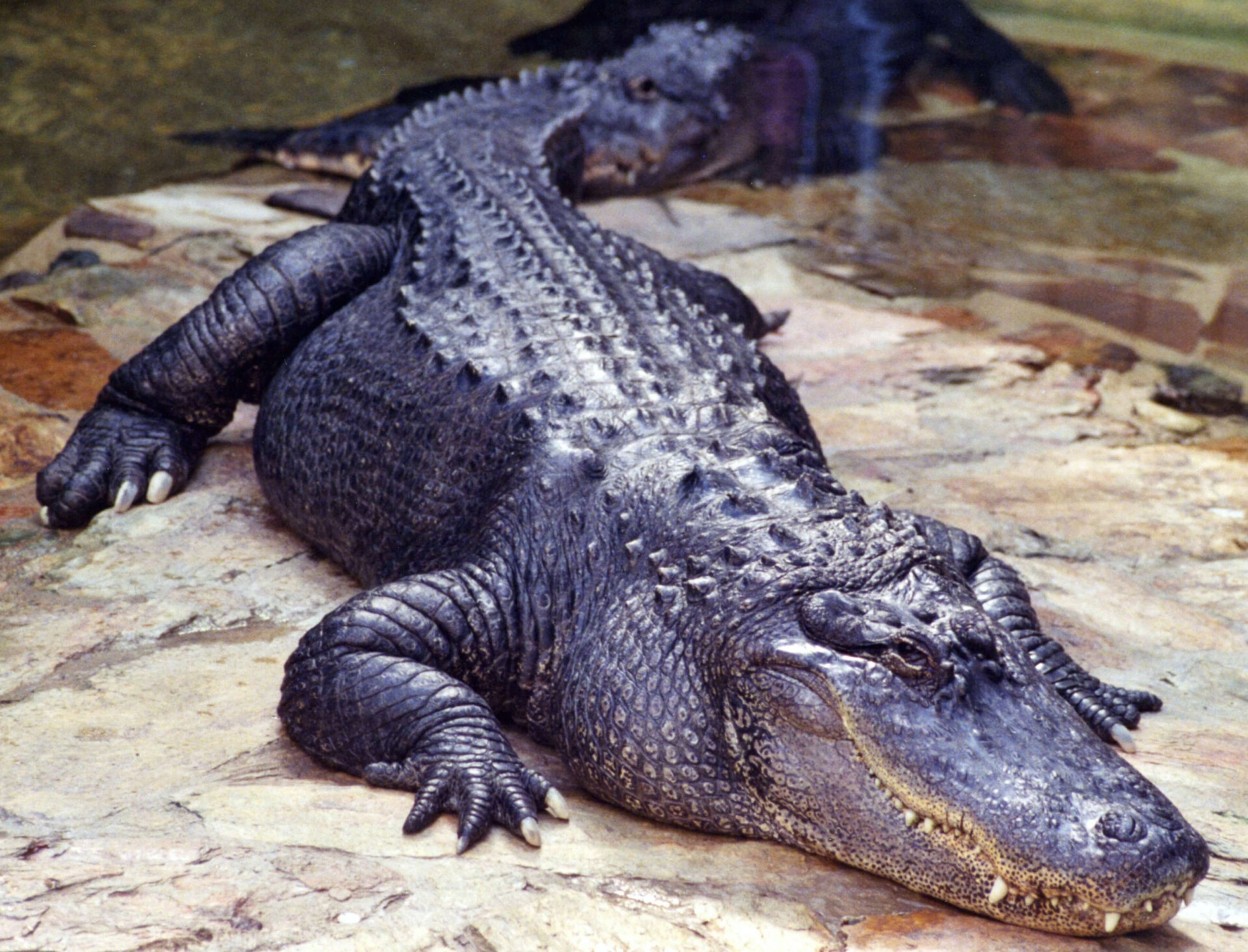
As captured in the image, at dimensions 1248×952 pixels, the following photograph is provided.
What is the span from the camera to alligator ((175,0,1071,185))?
899 cm

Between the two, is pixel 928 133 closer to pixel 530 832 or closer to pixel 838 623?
pixel 838 623

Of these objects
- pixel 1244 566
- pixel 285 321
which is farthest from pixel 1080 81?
pixel 285 321

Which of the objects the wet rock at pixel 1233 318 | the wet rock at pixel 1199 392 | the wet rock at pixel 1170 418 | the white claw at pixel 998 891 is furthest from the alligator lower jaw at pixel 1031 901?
the wet rock at pixel 1233 318

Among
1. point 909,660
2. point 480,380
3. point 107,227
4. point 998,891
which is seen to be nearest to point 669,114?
point 107,227

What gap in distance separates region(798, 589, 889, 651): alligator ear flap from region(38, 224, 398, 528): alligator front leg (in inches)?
111

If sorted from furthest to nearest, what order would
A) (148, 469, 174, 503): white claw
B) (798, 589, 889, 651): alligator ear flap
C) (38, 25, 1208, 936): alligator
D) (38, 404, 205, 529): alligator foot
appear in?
(148, 469, 174, 503): white claw → (38, 404, 205, 529): alligator foot → (798, 589, 889, 651): alligator ear flap → (38, 25, 1208, 936): alligator

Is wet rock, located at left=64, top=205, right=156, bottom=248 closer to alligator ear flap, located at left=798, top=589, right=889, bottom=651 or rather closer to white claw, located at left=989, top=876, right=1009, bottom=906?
alligator ear flap, located at left=798, top=589, right=889, bottom=651

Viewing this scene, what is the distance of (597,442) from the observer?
3.48 metres

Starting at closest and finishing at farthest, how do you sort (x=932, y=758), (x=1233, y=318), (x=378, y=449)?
1. (x=932, y=758)
2. (x=378, y=449)
3. (x=1233, y=318)

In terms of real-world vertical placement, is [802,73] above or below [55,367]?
above

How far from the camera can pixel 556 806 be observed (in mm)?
2902

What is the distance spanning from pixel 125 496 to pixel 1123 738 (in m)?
3.42

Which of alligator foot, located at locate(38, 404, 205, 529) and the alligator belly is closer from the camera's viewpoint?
the alligator belly

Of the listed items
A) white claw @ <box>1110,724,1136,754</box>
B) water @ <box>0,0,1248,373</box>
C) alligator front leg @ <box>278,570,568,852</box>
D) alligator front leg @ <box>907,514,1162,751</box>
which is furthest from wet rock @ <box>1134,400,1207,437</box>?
alligator front leg @ <box>278,570,568,852</box>
